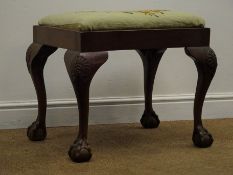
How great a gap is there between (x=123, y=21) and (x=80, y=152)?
383 mm

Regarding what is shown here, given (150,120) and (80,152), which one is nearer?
(80,152)

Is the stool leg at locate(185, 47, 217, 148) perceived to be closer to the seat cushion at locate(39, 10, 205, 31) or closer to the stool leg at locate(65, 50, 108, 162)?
the seat cushion at locate(39, 10, 205, 31)

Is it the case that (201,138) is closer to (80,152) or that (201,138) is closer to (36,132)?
(80,152)

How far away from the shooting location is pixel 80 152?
1.23 meters

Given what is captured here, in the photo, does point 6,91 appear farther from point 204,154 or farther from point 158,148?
point 204,154

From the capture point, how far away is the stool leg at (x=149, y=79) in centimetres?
160

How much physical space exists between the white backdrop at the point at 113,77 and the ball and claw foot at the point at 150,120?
10cm

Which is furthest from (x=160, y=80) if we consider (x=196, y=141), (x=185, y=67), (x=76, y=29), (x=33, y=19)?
(x=76, y=29)

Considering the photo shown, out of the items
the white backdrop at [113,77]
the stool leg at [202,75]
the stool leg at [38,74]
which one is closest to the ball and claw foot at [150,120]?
the white backdrop at [113,77]

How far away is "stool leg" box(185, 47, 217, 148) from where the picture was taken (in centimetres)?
134

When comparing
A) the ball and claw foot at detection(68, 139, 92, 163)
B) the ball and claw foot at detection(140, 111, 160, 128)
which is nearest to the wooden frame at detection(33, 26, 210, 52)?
the ball and claw foot at detection(68, 139, 92, 163)

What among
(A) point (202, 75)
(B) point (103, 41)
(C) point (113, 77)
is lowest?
(C) point (113, 77)

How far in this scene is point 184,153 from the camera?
4.43 feet

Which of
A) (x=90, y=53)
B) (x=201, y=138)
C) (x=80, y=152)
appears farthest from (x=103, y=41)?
(x=201, y=138)
